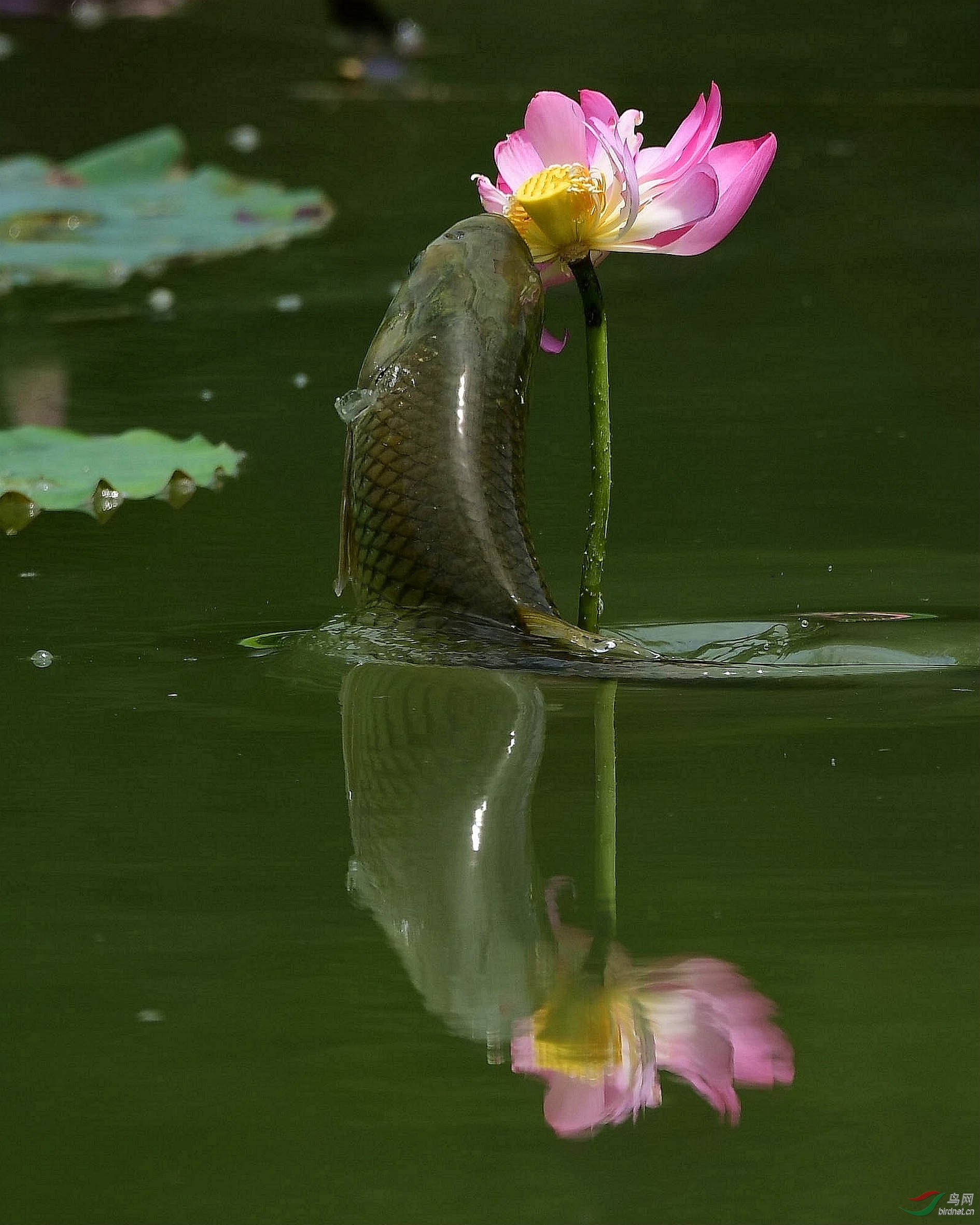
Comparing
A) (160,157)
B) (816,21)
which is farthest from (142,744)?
(816,21)

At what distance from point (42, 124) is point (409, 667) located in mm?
5828

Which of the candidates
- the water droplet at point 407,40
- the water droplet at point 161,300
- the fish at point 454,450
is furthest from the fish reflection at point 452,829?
the water droplet at point 407,40

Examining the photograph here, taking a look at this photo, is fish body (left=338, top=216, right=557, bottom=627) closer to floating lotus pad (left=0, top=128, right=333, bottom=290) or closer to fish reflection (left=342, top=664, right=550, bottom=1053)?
fish reflection (left=342, top=664, right=550, bottom=1053)

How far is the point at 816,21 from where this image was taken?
9383mm

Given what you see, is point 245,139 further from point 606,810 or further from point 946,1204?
point 946,1204

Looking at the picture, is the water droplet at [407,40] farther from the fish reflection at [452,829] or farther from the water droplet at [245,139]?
the fish reflection at [452,829]

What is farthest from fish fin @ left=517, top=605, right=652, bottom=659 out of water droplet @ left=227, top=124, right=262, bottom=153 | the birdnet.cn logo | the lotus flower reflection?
water droplet @ left=227, top=124, right=262, bottom=153

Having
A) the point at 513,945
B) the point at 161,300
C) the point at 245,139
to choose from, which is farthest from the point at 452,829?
the point at 245,139

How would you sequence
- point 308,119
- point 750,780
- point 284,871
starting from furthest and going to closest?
point 308,119
point 750,780
point 284,871

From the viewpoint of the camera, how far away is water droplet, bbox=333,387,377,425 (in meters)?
2.30

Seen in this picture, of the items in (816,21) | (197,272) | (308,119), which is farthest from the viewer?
(816,21)

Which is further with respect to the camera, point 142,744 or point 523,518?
point 523,518

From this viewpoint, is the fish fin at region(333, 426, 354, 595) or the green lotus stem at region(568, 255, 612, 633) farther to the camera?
the fish fin at region(333, 426, 354, 595)

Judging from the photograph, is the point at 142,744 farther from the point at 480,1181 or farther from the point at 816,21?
the point at 816,21
